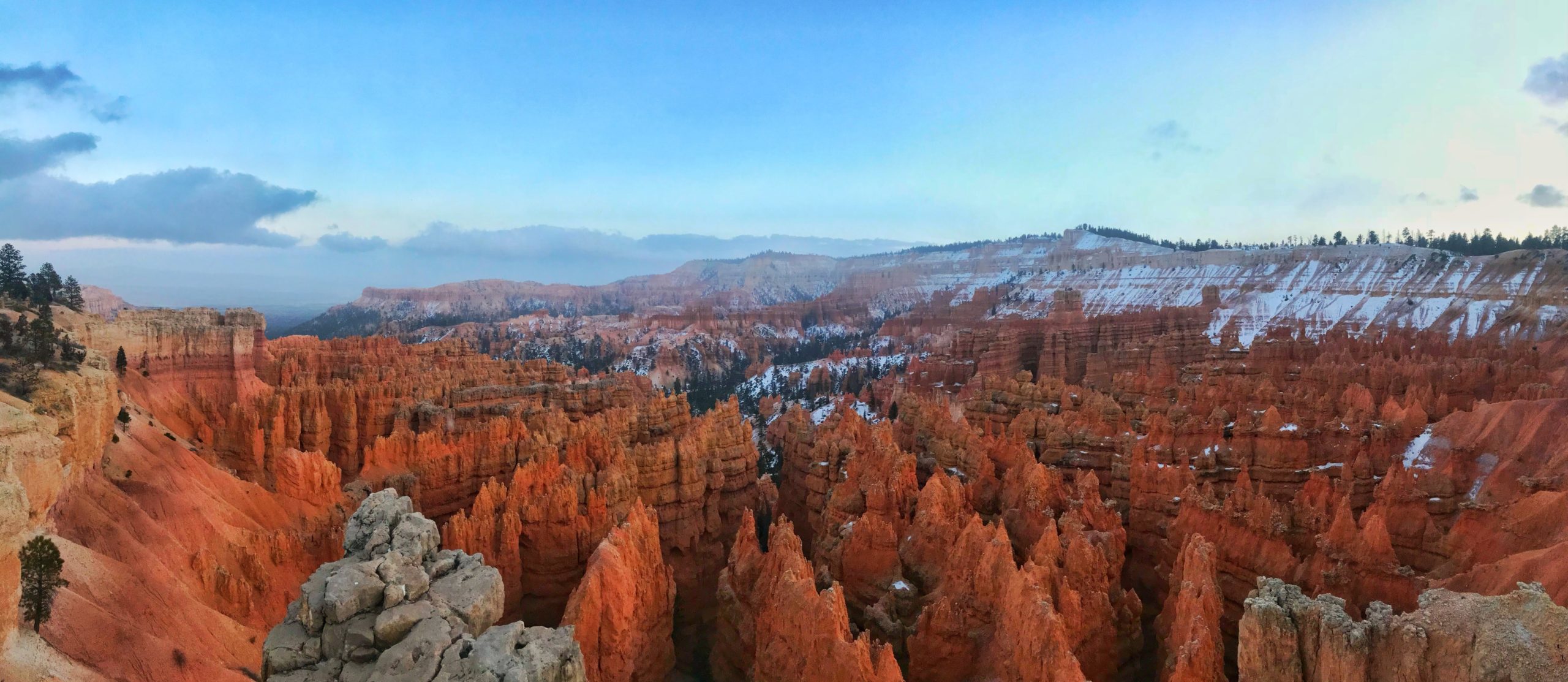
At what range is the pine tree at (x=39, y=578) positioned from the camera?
33.2ft

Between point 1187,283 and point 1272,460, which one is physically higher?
point 1187,283

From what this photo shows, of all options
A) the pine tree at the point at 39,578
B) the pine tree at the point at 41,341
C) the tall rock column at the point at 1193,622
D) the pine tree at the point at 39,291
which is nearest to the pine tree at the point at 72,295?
the pine tree at the point at 39,291

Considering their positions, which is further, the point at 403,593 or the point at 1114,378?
the point at 1114,378

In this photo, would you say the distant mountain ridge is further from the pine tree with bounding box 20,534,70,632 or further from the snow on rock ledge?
the pine tree with bounding box 20,534,70,632

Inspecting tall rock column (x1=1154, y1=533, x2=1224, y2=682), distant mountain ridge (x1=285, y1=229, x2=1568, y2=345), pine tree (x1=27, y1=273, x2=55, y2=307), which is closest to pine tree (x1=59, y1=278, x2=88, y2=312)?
pine tree (x1=27, y1=273, x2=55, y2=307)

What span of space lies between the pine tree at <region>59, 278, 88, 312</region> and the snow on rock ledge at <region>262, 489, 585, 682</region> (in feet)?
104

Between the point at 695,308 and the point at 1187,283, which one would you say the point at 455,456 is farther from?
the point at 695,308

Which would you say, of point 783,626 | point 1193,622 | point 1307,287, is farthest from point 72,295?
point 1307,287

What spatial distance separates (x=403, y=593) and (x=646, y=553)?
899 cm

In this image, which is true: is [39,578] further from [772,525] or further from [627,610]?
[772,525]

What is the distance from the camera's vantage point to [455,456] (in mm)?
26719

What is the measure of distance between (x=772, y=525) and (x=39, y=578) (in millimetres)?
15049

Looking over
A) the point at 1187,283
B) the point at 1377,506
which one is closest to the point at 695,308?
the point at 1187,283

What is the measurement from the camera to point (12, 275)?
98.2 ft
